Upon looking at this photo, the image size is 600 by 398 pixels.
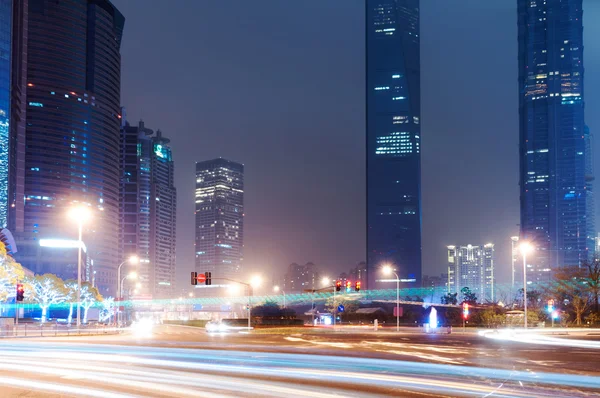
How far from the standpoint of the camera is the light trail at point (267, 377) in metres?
18.2

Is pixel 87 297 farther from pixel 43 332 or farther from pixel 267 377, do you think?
pixel 267 377

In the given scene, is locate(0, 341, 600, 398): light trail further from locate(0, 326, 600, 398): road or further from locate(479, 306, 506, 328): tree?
locate(479, 306, 506, 328): tree

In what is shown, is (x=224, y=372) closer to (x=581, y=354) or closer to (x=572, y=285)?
(x=581, y=354)

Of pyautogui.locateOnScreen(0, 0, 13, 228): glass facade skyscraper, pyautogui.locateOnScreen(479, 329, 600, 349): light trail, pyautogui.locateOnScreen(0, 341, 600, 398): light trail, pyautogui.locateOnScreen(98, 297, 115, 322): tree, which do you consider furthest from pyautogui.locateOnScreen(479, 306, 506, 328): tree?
pyautogui.locateOnScreen(0, 0, 13, 228): glass facade skyscraper

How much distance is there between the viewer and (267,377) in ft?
70.7

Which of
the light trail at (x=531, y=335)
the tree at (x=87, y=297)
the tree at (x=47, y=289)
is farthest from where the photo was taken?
the tree at (x=87, y=297)

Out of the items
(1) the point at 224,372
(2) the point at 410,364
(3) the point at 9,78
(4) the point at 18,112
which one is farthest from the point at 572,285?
(4) the point at 18,112

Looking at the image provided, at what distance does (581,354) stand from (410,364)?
13686 millimetres

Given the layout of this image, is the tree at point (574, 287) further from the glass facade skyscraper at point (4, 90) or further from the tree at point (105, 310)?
the glass facade skyscraper at point (4, 90)

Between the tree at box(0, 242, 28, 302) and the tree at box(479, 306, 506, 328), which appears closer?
the tree at box(0, 242, 28, 302)

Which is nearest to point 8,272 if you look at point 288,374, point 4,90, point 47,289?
point 47,289

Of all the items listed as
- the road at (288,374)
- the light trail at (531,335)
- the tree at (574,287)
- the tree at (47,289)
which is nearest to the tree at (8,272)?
the tree at (47,289)

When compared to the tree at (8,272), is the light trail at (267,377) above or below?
below

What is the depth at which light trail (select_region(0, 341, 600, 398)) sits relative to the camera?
1825 cm
